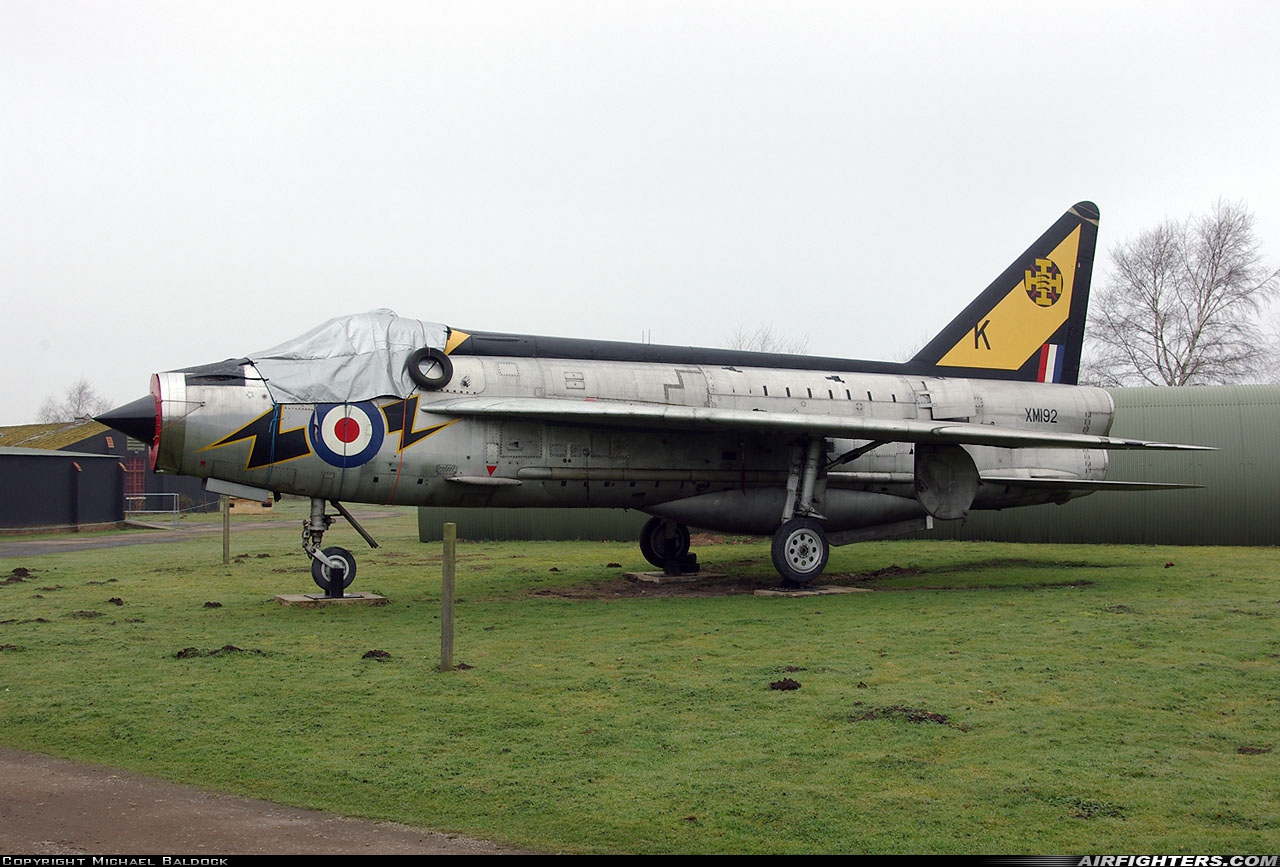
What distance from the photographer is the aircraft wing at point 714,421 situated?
1321 cm

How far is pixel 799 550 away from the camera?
1448cm

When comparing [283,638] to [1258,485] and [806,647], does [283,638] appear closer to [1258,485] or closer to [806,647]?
[806,647]

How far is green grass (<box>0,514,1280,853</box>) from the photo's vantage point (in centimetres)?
498

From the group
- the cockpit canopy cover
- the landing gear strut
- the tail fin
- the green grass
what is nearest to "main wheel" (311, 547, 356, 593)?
the green grass

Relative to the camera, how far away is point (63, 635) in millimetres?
10656

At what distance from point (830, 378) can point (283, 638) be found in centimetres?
903

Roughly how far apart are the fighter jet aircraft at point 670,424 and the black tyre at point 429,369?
0.09ft

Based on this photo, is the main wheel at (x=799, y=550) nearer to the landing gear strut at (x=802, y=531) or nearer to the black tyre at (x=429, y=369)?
the landing gear strut at (x=802, y=531)

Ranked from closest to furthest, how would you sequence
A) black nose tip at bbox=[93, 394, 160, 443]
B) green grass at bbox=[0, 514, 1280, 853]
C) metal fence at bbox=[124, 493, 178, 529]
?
1. green grass at bbox=[0, 514, 1280, 853]
2. black nose tip at bbox=[93, 394, 160, 443]
3. metal fence at bbox=[124, 493, 178, 529]

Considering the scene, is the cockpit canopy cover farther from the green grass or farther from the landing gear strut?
the landing gear strut

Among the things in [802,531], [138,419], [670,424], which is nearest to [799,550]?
[802,531]

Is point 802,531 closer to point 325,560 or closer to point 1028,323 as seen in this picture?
point 1028,323

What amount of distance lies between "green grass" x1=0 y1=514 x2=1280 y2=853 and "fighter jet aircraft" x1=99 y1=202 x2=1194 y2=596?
5.52 ft

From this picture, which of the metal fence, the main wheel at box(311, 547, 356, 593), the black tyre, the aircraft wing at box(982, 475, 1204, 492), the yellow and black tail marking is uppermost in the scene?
the yellow and black tail marking
